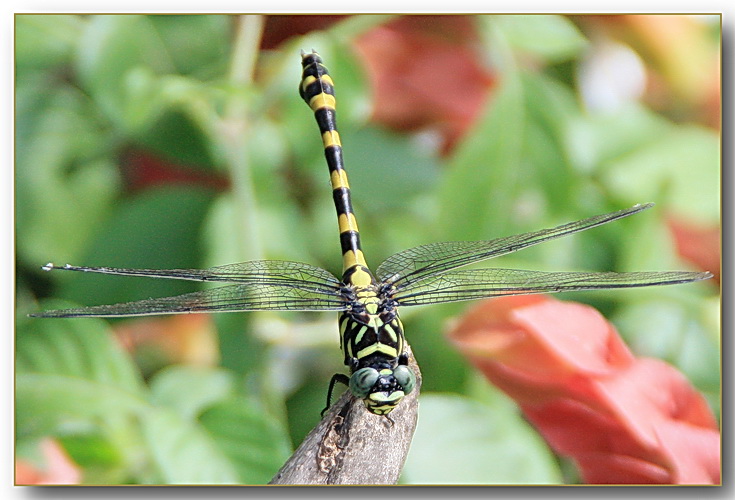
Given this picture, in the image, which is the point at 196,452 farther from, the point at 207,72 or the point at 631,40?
the point at 631,40

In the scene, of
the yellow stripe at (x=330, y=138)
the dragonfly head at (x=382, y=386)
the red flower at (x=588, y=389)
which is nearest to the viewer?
the dragonfly head at (x=382, y=386)

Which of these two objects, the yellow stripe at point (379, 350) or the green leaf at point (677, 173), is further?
the green leaf at point (677, 173)

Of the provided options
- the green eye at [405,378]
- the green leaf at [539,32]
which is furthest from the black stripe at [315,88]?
the green eye at [405,378]

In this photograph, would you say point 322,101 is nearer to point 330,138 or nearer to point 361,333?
point 330,138

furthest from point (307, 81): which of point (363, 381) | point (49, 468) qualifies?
point (49, 468)

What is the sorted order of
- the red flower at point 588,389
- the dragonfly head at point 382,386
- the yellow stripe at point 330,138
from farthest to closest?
the yellow stripe at point 330,138 < the red flower at point 588,389 < the dragonfly head at point 382,386

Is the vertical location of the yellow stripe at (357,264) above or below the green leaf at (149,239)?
below

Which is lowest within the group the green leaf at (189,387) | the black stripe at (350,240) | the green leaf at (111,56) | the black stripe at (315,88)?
the green leaf at (189,387)

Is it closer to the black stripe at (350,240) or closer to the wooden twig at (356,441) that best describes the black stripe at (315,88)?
the black stripe at (350,240)
